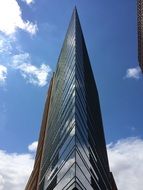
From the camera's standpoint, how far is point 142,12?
82938 millimetres

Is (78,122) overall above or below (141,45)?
below

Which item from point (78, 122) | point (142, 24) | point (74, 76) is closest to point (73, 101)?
point (78, 122)

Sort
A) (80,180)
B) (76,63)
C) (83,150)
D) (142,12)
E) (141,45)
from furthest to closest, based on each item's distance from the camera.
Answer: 1. (141,45)
2. (142,12)
3. (76,63)
4. (83,150)
5. (80,180)

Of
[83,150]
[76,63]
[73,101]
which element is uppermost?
[76,63]

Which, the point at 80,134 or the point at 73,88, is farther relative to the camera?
the point at 73,88

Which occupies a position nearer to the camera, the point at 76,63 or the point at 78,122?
the point at 78,122

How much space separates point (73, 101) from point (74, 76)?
16.0ft

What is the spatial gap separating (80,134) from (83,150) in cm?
145

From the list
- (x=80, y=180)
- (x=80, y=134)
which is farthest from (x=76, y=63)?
(x=80, y=180)

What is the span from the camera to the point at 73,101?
33125 millimetres

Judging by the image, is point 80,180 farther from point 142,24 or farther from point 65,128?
point 142,24

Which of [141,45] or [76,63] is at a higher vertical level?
[141,45]

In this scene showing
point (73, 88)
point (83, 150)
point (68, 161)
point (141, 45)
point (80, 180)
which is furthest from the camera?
point (141, 45)

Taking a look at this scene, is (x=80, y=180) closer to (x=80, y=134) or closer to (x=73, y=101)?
(x=80, y=134)
